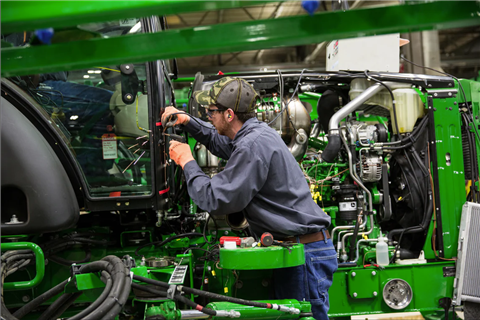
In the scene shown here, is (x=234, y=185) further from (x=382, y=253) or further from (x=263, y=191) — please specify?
(x=382, y=253)

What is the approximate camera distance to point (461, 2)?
132 cm

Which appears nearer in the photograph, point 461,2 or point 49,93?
point 461,2

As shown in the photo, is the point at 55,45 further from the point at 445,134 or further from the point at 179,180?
the point at 445,134

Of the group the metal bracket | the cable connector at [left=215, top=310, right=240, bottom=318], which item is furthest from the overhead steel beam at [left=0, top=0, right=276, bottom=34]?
the metal bracket

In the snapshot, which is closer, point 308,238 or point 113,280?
point 113,280

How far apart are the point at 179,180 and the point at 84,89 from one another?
105cm

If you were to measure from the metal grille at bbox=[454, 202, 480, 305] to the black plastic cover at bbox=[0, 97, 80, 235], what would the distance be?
116 inches

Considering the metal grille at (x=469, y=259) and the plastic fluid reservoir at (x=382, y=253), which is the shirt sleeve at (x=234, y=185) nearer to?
the plastic fluid reservoir at (x=382, y=253)

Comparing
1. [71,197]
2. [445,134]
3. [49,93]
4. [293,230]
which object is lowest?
[293,230]

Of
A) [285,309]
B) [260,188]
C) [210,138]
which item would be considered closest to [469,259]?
[285,309]

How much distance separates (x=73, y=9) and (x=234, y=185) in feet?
4.36

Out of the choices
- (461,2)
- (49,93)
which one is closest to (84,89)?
(49,93)

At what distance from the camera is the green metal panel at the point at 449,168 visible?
11.2 feet

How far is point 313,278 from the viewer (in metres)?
2.53
